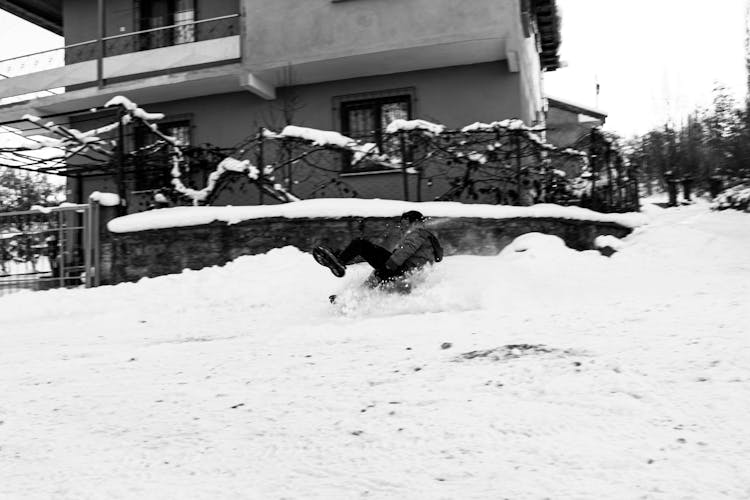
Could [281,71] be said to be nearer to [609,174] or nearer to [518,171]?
[518,171]

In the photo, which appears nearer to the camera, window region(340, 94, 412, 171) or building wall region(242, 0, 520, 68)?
building wall region(242, 0, 520, 68)

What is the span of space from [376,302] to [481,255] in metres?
2.35

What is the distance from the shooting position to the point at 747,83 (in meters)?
15.2

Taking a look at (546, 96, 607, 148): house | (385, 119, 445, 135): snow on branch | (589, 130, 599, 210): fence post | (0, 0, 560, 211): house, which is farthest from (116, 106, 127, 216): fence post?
(546, 96, 607, 148): house

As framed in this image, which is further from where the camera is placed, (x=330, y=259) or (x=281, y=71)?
(x=281, y=71)

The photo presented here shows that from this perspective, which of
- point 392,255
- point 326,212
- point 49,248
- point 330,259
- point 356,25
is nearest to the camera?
point 330,259

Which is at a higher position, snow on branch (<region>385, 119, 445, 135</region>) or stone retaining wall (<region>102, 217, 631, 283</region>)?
snow on branch (<region>385, 119, 445, 135</region>)

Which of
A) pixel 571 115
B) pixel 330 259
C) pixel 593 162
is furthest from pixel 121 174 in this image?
pixel 571 115

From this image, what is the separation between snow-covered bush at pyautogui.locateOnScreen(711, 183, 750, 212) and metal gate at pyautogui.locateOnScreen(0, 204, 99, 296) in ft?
36.5

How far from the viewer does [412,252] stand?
602 centimetres

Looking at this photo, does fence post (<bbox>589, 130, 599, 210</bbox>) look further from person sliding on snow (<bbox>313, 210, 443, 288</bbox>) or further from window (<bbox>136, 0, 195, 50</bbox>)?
window (<bbox>136, 0, 195, 50</bbox>)

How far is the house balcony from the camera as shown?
11211 mm

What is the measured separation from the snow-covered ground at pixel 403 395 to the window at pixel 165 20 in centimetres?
827

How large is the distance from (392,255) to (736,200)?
8.41 meters
